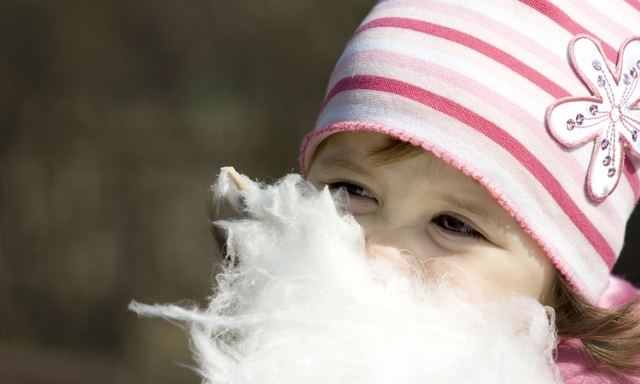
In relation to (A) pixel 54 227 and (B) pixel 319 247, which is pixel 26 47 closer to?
(A) pixel 54 227

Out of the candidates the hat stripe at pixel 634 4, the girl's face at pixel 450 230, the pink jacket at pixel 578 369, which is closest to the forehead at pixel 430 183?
the girl's face at pixel 450 230

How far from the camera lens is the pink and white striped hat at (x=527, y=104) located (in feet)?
4.44

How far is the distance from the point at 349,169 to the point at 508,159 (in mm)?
303

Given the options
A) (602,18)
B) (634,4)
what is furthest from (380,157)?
(634,4)

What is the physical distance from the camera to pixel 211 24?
12.1 feet

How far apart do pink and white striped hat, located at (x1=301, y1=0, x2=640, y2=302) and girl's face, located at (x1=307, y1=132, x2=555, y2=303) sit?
4cm

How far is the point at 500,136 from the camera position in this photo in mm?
1349

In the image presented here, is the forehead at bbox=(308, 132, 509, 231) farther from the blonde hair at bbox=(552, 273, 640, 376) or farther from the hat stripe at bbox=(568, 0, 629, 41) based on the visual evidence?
the hat stripe at bbox=(568, 0, 629, 41)

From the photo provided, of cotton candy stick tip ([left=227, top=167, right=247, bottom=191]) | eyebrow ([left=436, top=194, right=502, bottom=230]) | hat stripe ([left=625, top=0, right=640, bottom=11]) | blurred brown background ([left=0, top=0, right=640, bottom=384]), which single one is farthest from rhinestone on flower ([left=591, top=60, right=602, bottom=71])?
blurred brown background ([left=0, top=0, right=640, bottom=384])

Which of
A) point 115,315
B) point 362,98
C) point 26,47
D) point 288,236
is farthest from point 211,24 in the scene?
point 288,236

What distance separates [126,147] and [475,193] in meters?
2.63

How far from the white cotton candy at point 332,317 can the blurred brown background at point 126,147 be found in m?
2.41

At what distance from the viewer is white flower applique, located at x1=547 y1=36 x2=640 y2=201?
4.50 feet

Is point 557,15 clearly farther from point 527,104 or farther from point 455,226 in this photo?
point 455,226
